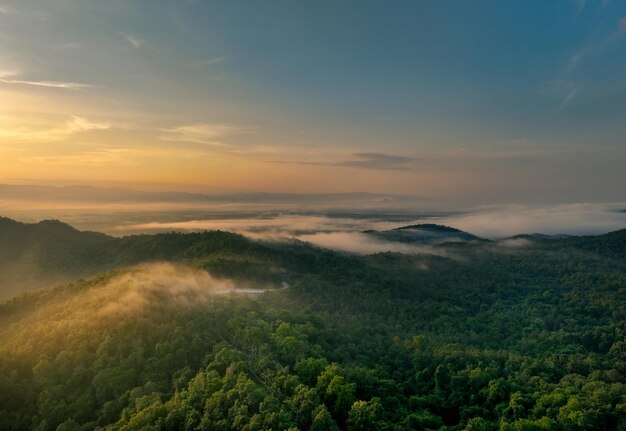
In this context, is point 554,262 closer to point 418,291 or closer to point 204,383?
point 418,291

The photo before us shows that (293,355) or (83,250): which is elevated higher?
(83,250)

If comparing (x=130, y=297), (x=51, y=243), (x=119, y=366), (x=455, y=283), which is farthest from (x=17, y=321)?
(x=455, y=283)

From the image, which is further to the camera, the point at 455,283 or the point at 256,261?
the point at 455,283

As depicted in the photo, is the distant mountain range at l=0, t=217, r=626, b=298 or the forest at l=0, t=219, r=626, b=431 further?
the distant mountain range at l=0, t=217, r=626, b=298

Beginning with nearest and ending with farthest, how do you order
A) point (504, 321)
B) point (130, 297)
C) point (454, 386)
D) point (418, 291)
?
point (454, 386) < point (130, 297) < point (504, 321) < point (418, 291)

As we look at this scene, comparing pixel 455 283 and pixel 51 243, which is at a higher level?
pixel 51 243

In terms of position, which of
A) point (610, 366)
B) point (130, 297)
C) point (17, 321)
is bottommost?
point (610, 366)

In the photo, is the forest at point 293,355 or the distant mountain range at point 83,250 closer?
the forest at point 293,355

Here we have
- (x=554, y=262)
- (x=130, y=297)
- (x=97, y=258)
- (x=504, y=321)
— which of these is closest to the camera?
(x=130, y=297)
